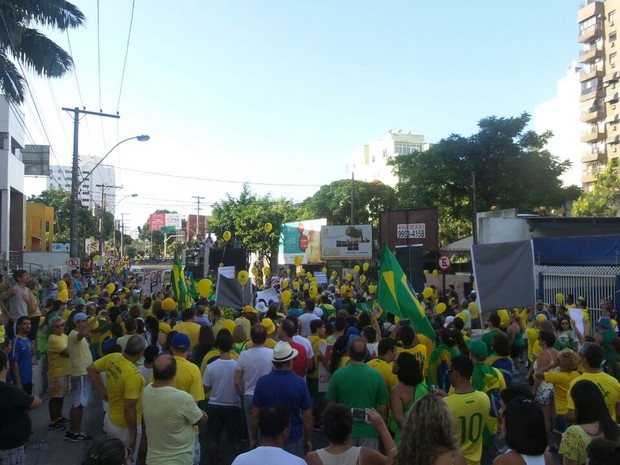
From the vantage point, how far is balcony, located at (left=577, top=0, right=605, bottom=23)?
199 feet

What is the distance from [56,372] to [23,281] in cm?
293

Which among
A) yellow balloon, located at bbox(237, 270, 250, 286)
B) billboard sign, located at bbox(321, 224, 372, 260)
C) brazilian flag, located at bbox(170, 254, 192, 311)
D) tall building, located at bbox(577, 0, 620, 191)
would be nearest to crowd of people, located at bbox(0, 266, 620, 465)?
brazilian flag, located at bbox(170, 254, 192, 311)

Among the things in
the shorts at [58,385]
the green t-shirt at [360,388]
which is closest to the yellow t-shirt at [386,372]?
the green t-shirt at [360,388]

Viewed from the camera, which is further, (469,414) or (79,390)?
(79,390)

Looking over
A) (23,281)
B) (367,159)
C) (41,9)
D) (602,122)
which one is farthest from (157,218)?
(23,281)

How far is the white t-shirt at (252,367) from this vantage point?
5.95m

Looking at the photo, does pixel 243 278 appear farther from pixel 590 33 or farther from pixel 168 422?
pixel 590 33

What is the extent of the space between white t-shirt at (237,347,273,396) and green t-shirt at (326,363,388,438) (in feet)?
3.64

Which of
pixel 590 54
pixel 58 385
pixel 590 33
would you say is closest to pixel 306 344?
pixel 58 385

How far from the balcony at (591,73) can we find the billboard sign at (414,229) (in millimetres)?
42728

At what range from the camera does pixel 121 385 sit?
538 centimetres

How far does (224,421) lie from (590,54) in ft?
219

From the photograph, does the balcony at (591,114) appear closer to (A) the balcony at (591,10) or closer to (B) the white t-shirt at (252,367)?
(A) the balcony at (591,10)

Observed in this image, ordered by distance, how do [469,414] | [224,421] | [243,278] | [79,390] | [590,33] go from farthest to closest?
1. [590,33]
2. [243,278]
3. [79,390]
4. [224,421]
5. [469,414]
